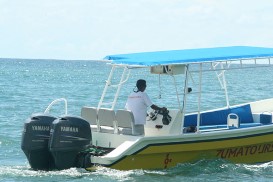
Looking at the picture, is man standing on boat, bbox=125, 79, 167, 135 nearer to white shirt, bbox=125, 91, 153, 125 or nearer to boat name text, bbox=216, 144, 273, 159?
white shirt, bbox=125, 91, 153, 125

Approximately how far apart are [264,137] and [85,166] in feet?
10.8

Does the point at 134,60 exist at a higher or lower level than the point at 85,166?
higher

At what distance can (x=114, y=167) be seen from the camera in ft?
49.5

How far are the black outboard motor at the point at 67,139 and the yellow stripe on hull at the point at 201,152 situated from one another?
2.10 feet

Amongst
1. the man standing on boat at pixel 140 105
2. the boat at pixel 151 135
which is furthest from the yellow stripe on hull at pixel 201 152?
the man standing on boat at pixel 140 105

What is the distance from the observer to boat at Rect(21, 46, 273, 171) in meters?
15.0

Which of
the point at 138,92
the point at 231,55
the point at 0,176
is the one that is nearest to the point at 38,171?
the point at 0,176

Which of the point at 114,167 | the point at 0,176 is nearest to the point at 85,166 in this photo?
the point at 114,167

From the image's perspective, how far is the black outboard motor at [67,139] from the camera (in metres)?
14.9

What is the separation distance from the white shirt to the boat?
25cm

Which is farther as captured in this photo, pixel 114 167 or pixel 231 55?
pixel 231 55

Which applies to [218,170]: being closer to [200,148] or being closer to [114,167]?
[200,148]

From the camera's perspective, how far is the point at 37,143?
1513 centimetres

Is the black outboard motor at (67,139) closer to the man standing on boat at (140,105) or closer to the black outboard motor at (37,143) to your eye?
the black outboard motor at (37,143)
